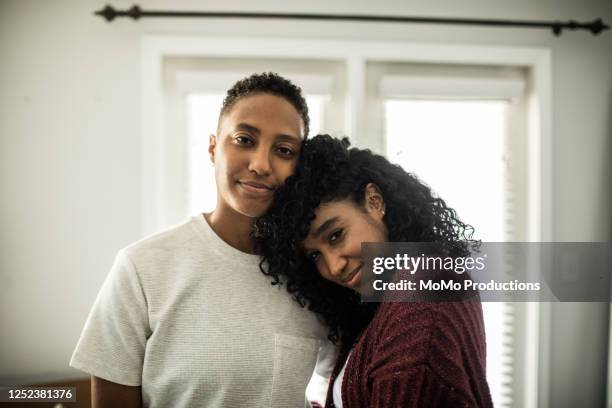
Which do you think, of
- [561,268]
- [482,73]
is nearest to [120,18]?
[482,73]

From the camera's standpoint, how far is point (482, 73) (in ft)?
4.45

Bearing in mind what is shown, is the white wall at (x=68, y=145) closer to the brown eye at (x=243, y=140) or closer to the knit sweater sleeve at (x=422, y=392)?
the brown eye at (x=243, y=140)

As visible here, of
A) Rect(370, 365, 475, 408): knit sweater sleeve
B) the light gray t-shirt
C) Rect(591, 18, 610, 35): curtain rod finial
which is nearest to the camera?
Rect(370, 365, 475, 408): knit sweater sleeve

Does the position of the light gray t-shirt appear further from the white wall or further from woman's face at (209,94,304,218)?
the white wall

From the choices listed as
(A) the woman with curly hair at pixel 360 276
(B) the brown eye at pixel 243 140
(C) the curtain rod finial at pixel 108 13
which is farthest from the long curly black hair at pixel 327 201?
(C) the curtain rod finial at pixel 108 13

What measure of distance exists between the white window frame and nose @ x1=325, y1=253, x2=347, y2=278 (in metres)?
0.68

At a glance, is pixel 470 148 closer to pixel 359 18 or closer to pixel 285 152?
pixel 359 18

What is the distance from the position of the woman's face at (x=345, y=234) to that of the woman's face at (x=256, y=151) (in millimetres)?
112

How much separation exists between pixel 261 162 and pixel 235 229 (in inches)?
6.2

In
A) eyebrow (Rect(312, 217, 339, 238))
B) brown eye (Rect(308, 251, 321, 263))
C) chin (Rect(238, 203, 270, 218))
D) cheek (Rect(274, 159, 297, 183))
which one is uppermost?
cheek (Rect(274, 159, 297, 183))

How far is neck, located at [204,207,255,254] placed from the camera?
29.6 inches

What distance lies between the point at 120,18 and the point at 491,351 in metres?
1.72

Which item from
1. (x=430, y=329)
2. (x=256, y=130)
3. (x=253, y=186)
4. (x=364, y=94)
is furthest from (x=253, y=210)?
(x=364, y=94)

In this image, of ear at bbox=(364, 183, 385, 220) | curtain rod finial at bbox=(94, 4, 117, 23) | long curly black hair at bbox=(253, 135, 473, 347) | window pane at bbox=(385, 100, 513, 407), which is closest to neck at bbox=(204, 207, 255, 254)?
long curly black hair at bbox=(253, 135, 473, 347)
